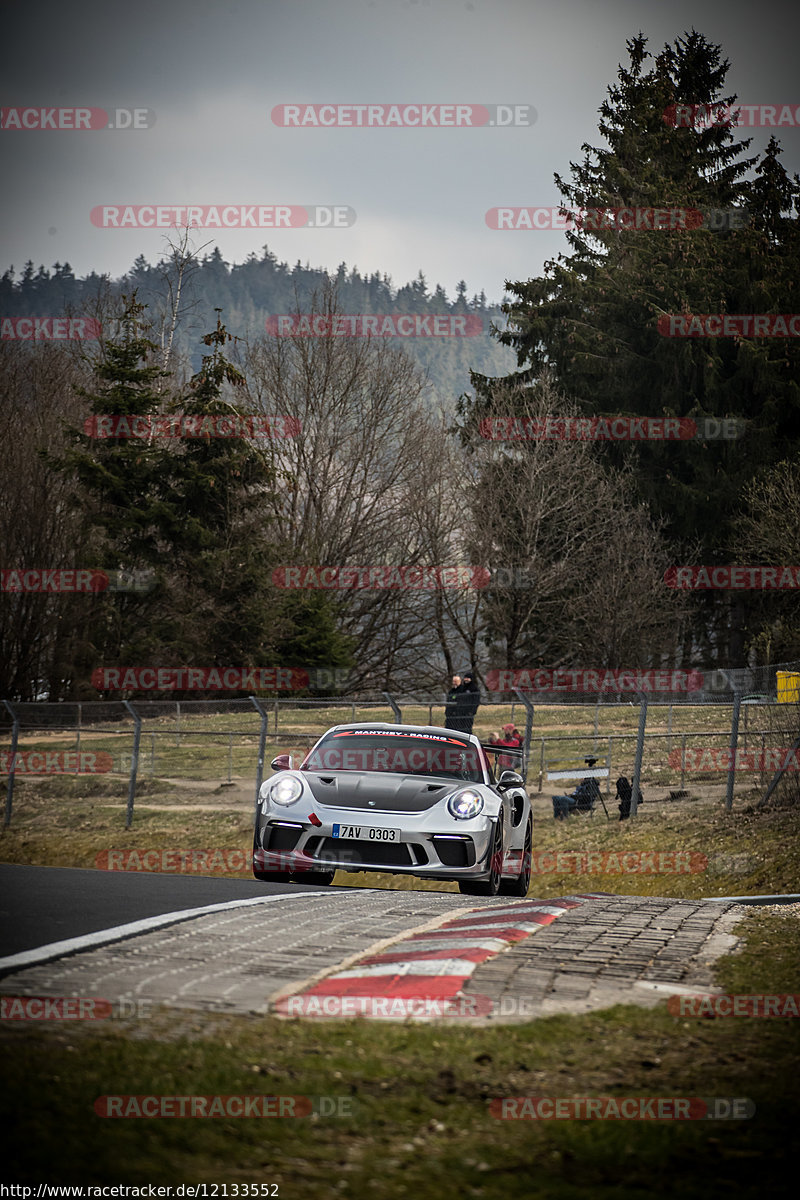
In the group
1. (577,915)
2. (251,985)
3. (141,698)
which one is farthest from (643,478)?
(251,985)

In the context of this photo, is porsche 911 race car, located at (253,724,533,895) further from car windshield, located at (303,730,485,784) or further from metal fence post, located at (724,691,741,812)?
metal fence post, located at (724,691,741,812)

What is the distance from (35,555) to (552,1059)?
40302 millimetres

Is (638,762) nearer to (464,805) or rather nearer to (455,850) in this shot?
(464,805)

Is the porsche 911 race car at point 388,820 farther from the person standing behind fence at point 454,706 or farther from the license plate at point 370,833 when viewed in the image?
the person standing behind fence at point 454,706

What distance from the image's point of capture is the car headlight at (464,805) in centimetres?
1081

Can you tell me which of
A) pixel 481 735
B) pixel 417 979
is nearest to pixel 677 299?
pixel 481 735

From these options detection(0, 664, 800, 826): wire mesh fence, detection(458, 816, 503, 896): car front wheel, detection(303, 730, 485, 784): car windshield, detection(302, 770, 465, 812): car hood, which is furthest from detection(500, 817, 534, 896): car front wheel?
detection(0, 664, 800, 826): wire mesh fence

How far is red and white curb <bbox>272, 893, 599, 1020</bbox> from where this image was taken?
5.53 m

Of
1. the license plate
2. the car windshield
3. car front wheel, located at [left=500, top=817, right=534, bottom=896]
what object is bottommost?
car front wheel, located at [left=500, top=817, right=534, bottom=896]

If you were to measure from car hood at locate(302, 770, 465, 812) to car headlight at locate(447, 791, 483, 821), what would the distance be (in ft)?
0.35

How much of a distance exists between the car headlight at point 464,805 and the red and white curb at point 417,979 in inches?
95.1

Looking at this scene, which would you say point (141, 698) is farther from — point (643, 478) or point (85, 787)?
point (643, 478)

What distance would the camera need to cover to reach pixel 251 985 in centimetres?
589

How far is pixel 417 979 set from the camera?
6199 millimetres
